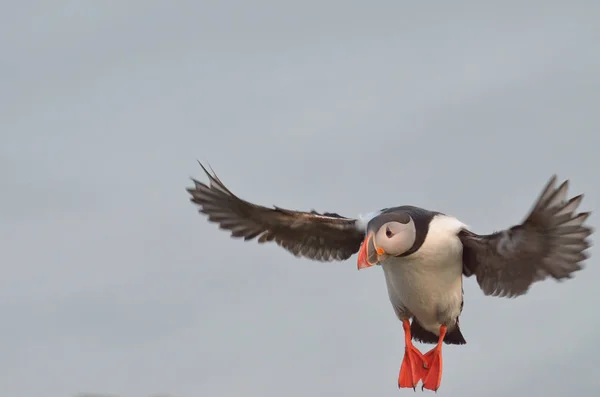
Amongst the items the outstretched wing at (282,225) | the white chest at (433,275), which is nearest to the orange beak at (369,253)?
the white chest at (433,275)

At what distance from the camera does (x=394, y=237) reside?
678 inches

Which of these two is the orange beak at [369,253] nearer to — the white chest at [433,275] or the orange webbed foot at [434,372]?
the white chest at [433,275]

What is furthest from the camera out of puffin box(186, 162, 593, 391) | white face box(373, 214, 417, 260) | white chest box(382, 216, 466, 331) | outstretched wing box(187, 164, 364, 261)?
outstretched wing box(187, 164, 364, 261)

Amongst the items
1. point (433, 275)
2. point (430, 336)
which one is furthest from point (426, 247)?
point (430, 336)

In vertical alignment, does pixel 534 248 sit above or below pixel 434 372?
above

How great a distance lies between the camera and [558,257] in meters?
16.6

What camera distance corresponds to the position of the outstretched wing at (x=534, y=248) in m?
15.8

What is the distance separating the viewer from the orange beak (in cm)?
1725

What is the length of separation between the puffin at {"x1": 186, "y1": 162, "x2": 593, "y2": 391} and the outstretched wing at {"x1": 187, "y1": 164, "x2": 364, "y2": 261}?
15 mm

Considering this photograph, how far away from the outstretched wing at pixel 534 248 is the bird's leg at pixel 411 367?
1.65m

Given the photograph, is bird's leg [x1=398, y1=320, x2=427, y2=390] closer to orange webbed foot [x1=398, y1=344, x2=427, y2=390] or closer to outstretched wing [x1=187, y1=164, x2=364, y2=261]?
orange webbed foot [x1=398, y1=344, x2=427, y2=390]

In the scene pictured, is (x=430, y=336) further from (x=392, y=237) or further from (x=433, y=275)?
(x=392, y=237)

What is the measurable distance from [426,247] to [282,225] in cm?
301

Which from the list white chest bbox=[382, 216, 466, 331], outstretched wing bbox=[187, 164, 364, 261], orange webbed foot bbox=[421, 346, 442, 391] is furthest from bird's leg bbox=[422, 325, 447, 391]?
outstretched wing bbox=[187, 164, 364, 261]
